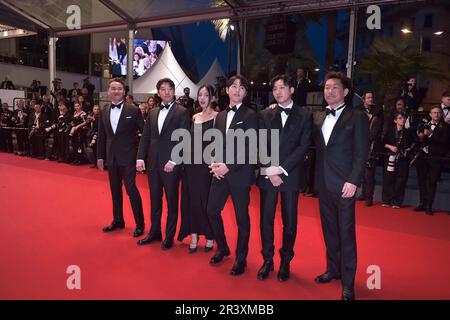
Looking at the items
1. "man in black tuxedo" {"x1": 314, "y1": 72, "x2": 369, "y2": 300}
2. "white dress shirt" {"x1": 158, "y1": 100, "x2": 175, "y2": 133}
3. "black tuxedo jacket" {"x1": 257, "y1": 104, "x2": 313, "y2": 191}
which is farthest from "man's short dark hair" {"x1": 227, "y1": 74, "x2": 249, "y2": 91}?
"white dress shirt" {"x1": 158, "y1": 100, "x2": 175, "y2": 133}

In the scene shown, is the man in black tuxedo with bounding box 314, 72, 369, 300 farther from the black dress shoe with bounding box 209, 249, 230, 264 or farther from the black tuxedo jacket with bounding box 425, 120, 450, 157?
the black tuxedo jacket with bounding box 425, 120, 450, 157

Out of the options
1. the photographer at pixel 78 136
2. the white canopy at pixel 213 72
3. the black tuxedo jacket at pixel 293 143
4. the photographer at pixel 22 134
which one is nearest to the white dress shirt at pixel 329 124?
the black tuxedo jacket at pixel 293 143

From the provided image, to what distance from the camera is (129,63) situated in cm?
1105

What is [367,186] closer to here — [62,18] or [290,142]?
[290,142]

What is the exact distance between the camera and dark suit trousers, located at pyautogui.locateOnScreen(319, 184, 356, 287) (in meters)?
3.12

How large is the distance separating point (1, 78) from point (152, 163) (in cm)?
2108

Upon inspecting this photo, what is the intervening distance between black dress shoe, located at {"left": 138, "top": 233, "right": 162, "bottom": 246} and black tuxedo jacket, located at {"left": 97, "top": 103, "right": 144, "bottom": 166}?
0.89 meters

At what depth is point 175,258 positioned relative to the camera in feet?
12.9

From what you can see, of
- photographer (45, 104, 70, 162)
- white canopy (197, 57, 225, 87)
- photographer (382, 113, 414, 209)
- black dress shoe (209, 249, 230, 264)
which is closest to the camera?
black dress shoe (209, 249, 230, 264)

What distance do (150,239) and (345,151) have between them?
237 centimetres

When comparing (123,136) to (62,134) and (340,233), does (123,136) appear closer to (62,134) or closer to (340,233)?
(340,233)

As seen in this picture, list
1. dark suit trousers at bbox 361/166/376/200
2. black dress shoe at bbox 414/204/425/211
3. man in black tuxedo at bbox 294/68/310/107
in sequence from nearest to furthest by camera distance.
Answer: black dress shoe at bbox 414/204/425/211, dark suit trousers at bbox 361/166/376/200, man in black tuxedo at bbox 294/68/310/107

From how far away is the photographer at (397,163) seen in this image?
643 cm

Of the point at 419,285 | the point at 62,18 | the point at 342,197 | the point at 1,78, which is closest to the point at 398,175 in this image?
the point at 419,285
